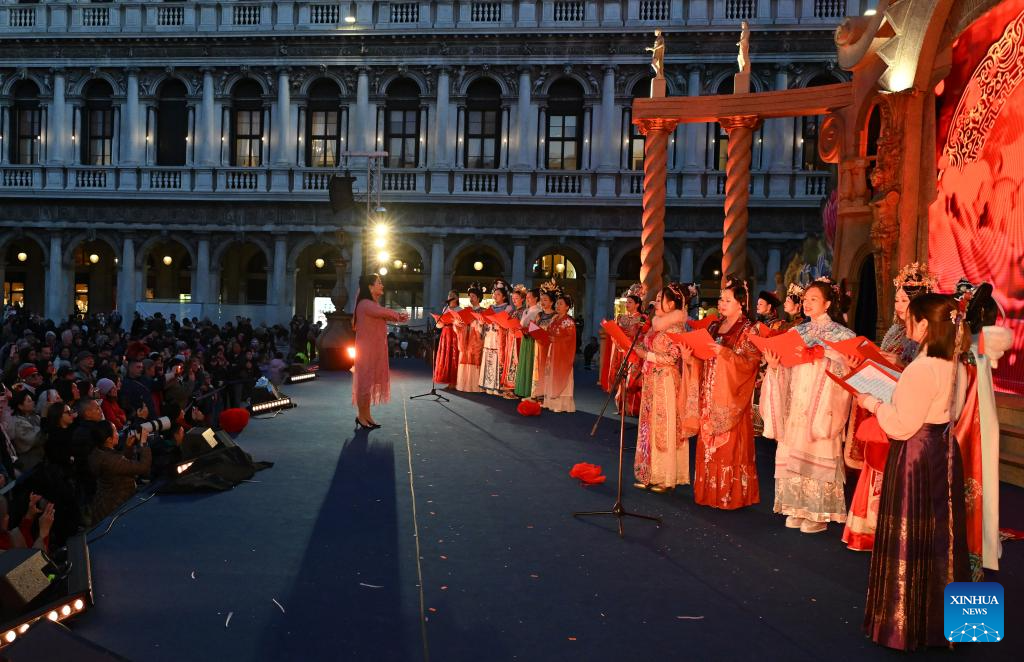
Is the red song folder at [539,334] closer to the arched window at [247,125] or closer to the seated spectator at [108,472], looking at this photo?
the seated spectator at [108,472]

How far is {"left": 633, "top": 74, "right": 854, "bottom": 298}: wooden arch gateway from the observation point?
466 inches

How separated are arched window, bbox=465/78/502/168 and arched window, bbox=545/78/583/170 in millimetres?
1745

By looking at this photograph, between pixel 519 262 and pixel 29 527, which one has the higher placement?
pixel 519 262

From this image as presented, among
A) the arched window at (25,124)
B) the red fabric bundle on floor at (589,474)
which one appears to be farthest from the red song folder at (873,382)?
the arched window at (25,124)

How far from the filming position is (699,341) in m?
6.54

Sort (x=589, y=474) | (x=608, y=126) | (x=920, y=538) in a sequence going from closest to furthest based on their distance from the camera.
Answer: (x=920, y=538) → (x=589, y=474) → (x=608, y=126)

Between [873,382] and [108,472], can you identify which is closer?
[873,382]

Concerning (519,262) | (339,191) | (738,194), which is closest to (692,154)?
(519,262)

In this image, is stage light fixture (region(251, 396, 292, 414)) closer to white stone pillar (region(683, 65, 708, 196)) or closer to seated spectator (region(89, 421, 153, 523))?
seated spectator (region(89, 421, 153, 523))

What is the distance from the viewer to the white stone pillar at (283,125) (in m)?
26.6

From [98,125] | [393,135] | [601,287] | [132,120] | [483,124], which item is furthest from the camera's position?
[98,125]

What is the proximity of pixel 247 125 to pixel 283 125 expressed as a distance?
5.70ft

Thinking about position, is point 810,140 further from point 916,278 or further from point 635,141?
point 916,278

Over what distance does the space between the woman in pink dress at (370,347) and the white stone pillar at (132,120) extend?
21.0 m
